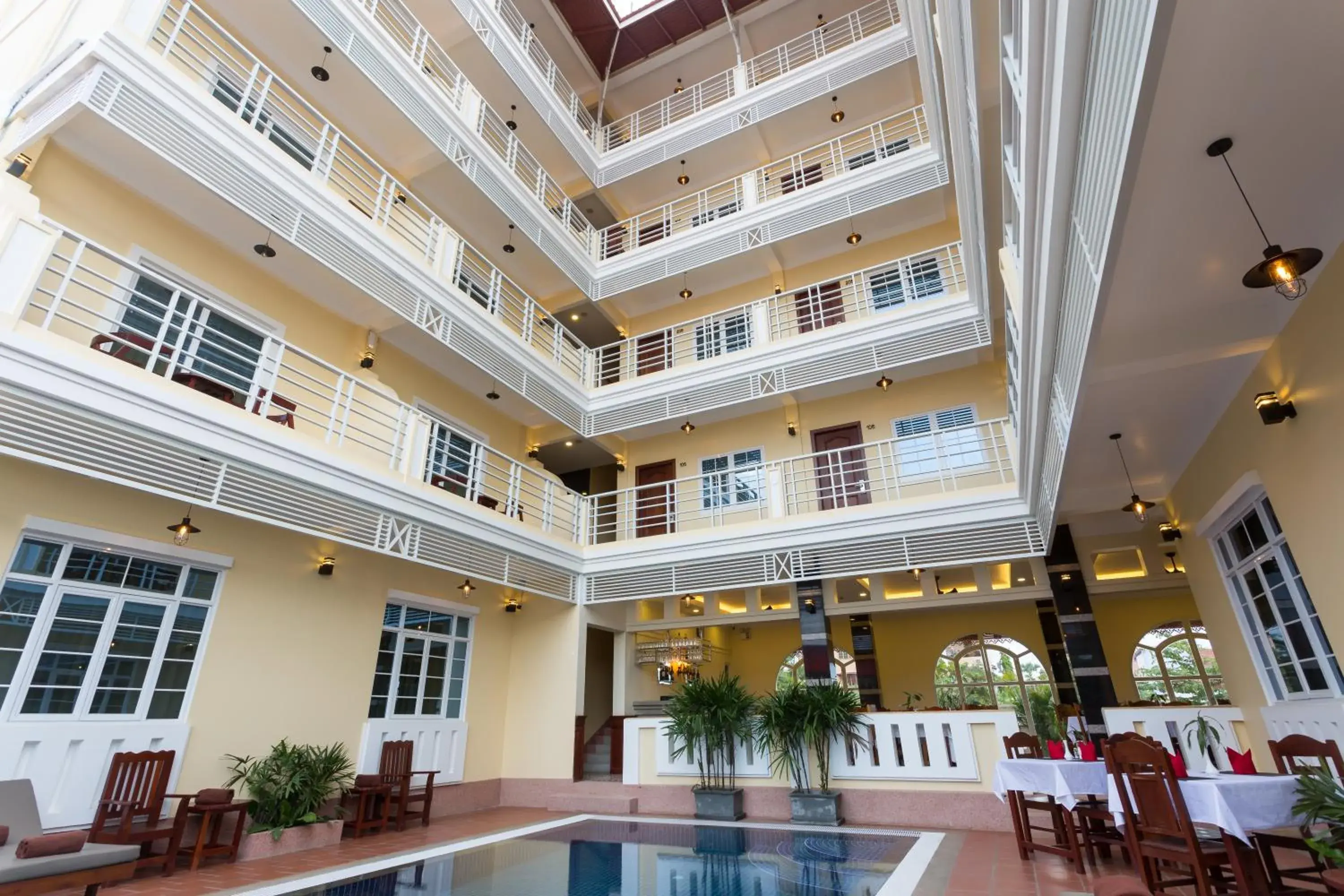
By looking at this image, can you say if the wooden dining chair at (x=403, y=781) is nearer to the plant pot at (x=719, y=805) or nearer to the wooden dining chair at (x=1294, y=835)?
the plant pot at (x=719, y=805)

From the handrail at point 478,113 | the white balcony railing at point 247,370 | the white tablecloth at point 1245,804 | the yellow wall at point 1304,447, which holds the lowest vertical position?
the white tablecloth at point 1245,804

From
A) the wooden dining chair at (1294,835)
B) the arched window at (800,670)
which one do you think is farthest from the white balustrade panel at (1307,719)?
the arched window at (800,670)

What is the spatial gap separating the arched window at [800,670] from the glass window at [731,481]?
343 cm

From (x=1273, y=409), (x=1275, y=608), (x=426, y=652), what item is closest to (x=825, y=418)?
(x=1275, y=608)

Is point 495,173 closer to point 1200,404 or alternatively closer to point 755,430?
point 755,430

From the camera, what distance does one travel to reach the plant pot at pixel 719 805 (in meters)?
7.50

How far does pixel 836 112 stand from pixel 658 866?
11.8 meters

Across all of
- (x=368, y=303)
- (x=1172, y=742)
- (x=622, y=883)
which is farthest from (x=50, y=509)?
(x=1172, y=742)

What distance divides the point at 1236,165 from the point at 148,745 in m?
8.36

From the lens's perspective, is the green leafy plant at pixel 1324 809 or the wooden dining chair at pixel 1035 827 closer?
the green leafy plant at pixel 1324 809

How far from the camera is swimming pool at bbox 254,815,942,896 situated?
4.45 m

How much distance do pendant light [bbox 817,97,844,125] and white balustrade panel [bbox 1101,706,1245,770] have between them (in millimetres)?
10221

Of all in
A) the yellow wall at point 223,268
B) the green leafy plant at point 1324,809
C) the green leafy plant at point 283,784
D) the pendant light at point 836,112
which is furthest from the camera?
the pendant light at point 836,112

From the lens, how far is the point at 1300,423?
4.24 metres
